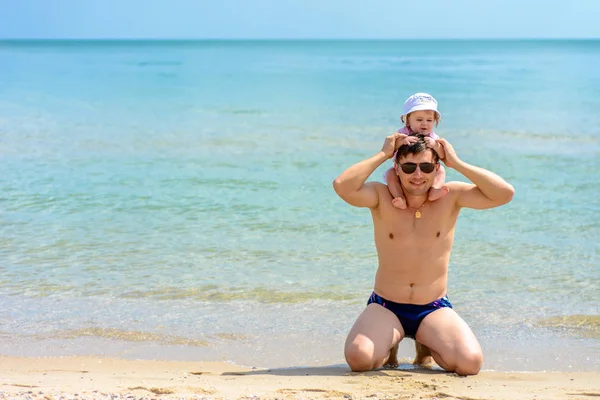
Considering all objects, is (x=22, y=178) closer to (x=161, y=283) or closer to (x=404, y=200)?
(x=161, y=283)

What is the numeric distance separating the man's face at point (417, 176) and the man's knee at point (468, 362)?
94 cm

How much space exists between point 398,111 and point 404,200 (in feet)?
48.3

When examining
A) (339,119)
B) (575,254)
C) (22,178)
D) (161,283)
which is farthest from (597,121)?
(161,283)

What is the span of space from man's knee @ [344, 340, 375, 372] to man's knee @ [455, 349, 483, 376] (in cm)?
47

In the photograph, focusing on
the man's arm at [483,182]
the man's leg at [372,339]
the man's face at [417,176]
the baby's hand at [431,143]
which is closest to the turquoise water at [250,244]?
the man's leg at [372,339]

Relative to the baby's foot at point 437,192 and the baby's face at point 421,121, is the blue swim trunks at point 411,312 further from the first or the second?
the baby's face at point 421,121

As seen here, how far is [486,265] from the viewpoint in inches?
268

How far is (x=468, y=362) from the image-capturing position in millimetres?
4383

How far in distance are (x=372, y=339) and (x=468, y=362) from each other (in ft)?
1.73

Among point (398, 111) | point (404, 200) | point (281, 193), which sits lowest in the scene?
point (404, 200)

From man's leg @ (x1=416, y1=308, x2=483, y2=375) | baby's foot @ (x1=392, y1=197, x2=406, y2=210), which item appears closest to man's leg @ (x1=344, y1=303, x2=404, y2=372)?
man's leg @ (x1=416, y1=308, x2=483, y2=375)

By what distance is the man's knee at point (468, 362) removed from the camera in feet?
14.4

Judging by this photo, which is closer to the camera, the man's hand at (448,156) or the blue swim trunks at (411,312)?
the man's hand at (448,156)

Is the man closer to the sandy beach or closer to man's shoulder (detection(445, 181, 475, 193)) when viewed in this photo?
man's shoulder (detection(445, 181, 475, 193))
